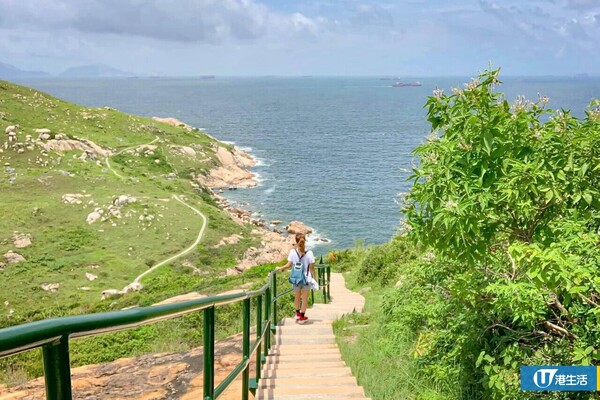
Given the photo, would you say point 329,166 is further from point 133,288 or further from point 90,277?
point 133,288

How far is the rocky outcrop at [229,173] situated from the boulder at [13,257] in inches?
1261

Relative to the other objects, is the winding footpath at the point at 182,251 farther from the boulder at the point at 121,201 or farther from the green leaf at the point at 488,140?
the green leaf at the point at 488,140

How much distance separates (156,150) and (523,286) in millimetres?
68811

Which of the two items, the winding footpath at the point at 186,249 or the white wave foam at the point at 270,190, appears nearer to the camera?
the winding footpath at the point at 186,249

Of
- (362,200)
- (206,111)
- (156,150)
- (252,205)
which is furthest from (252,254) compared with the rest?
(206,111)

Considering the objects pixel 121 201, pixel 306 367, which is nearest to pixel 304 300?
pixel 306 367

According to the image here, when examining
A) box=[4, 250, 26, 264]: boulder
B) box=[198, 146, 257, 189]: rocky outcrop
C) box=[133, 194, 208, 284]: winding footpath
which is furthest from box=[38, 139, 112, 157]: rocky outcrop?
box=[4, 250, 26, 264]: boulder

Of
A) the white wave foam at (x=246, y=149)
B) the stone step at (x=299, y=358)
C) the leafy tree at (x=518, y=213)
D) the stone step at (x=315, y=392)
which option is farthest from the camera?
the white wave foam at (x=246, y=149)

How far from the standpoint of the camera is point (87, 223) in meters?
42.5

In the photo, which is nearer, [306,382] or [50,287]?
[306,382]

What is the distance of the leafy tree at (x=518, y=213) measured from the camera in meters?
4.26

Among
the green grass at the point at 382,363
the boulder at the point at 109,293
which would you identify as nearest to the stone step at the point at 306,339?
the green grass at the point at 382,363

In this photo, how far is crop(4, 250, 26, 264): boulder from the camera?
35.2 m

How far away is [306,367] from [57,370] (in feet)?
18.1
